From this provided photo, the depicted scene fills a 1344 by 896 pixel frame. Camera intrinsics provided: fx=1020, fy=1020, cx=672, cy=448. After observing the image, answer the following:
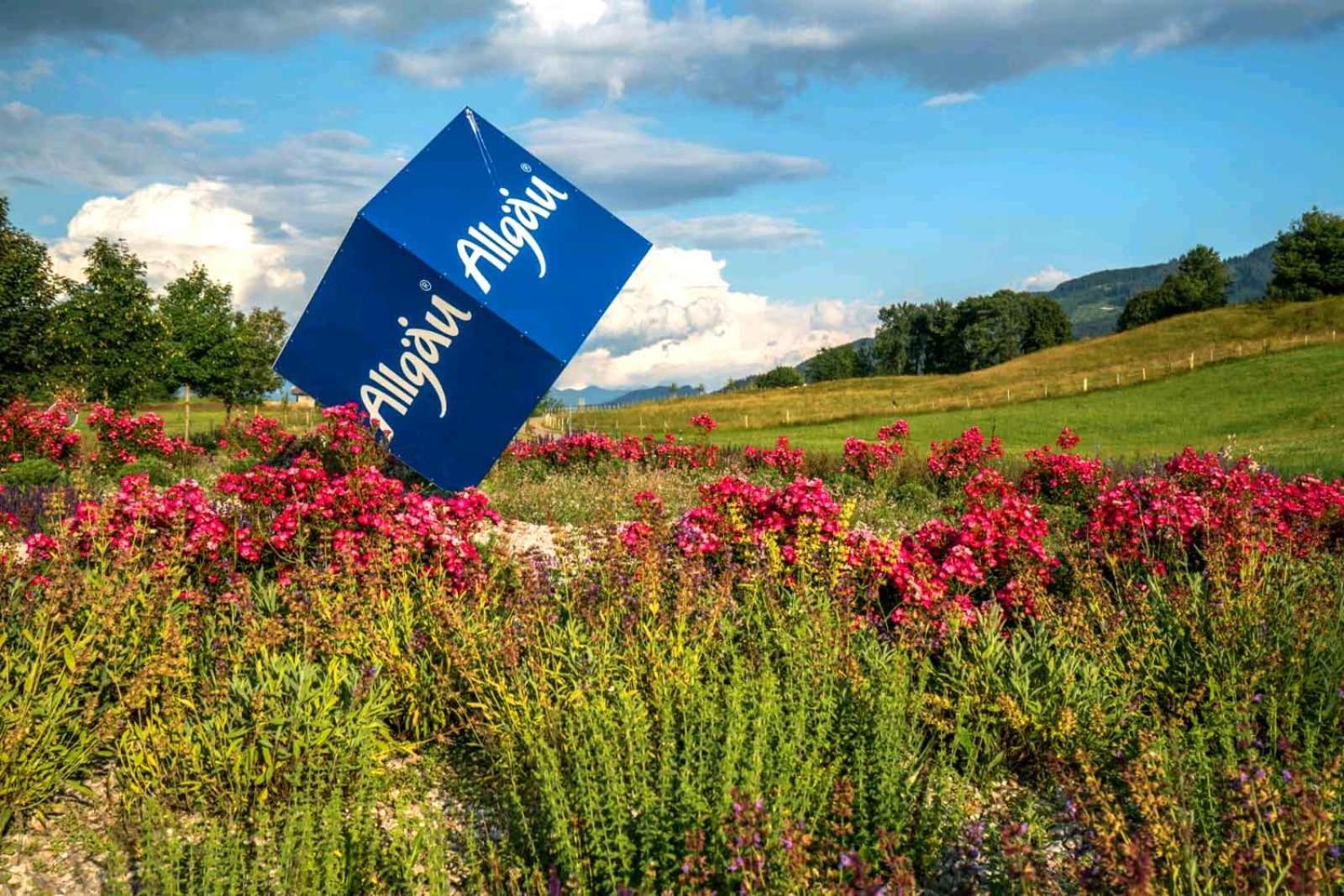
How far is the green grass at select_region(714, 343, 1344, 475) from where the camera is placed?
29.6 meters

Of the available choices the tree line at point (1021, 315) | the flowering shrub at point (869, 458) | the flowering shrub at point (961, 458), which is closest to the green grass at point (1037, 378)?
the tree line at point (1021, 315)

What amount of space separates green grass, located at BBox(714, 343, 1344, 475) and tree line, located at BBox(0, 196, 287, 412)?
20.2 meters

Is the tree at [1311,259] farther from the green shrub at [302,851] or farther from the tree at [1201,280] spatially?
the green shrub at [302,851]

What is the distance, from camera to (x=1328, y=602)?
16.2 ft

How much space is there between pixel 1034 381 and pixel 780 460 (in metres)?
42.8

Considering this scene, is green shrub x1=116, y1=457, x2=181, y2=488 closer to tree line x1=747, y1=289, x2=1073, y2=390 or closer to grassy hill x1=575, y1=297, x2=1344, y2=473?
grassy hill x1=575, y1=297, x2=1344, y2=473

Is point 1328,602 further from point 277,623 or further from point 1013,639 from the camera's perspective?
point 277,623

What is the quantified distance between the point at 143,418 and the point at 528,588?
14.4 meters

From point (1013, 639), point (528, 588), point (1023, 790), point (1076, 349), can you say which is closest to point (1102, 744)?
point (1023, 790)

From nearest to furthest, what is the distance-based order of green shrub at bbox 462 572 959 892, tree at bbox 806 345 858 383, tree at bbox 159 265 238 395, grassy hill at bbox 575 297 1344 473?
1. green shrub at bbox 462 572 959 892
2. tree at bbox 159 265 238 395
3. grassy hill at bbox 575 297 1344 473
4. tree at bbox 806 345 858 383

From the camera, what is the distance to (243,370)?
142 ft

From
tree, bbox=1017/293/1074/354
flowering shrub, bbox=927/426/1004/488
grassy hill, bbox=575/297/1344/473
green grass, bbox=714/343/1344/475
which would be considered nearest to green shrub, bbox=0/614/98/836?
flowering shrub, bbox=927/426/1004/488

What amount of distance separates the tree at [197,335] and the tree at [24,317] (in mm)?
8329

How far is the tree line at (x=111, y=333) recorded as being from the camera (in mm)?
28406
